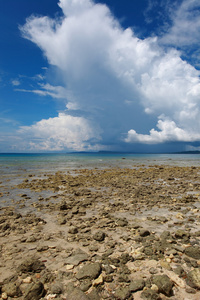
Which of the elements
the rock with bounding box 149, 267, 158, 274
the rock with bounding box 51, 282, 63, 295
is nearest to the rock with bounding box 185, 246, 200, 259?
the rock with bounding box 149, 267, 158, 274

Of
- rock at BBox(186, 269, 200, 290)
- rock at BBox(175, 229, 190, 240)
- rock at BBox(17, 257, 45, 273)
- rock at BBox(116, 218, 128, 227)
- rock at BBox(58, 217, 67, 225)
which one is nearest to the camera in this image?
rock at BBox(186, 269, 200, 290)

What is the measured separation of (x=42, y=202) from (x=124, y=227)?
20.4ft

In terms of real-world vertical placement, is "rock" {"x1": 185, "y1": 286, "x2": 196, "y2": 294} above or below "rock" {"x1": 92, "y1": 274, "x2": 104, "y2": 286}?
above

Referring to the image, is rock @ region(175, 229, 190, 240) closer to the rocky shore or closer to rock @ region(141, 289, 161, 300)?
the rocky shore

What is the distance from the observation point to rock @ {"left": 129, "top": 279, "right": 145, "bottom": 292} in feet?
12.2

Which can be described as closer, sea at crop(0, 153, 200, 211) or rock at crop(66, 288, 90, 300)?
rock at crop(66, 288, 90, 300)

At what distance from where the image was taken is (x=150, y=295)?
3.56m

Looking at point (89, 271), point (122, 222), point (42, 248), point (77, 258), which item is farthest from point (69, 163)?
point (89, 271)

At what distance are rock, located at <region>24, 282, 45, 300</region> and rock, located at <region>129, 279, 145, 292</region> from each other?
77.4 inches

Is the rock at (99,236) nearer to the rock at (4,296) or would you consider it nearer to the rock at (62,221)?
the rock at (62,221)

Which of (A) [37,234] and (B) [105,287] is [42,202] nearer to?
(A) [37,234]

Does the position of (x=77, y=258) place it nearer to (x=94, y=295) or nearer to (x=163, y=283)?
(x=94, y=295)

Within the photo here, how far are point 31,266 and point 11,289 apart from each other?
2.42 feet

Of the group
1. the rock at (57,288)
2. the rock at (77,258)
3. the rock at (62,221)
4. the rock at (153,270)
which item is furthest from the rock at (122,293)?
the rock at (62,221)
